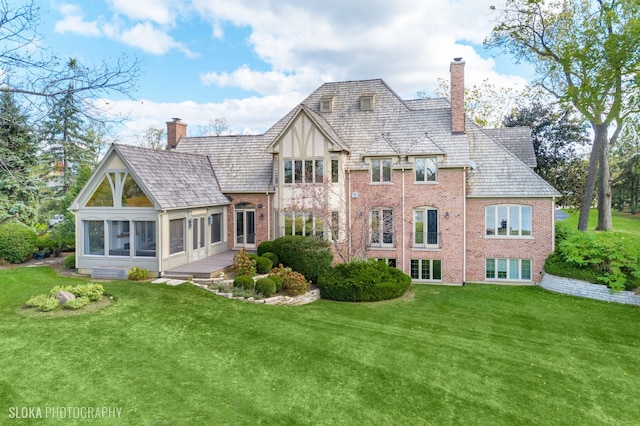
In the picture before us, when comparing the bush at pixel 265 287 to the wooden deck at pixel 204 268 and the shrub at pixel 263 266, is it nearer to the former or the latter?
the shrub at pixel 263 266

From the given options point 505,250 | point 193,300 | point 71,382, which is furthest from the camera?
point 505,250

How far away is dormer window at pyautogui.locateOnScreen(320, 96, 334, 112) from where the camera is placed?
24.3 m

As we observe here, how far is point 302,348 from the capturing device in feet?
36.0

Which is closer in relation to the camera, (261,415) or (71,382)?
(261,415)

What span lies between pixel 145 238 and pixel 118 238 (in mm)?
1453

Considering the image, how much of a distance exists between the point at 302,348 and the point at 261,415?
3.23 meters

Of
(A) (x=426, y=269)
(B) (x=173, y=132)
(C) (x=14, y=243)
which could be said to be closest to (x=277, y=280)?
(A) (x=426, y=269)

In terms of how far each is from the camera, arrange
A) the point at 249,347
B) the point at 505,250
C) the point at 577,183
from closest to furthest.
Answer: the point at 249,347, the point at 505,250, the point at 577,183

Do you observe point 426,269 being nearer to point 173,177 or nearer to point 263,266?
point 263,266

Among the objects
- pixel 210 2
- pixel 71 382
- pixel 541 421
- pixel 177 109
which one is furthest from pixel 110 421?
pixel 177 109

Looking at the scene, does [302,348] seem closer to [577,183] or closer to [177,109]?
[177,109]

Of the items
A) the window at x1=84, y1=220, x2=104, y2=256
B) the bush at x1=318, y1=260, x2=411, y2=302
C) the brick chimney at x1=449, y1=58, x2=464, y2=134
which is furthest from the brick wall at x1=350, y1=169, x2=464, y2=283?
the window at x1=84, y1=220, x2=104, y2=256

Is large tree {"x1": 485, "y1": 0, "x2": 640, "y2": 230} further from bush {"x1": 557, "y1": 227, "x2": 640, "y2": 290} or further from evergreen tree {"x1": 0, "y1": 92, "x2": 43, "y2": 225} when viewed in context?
evergreen tree {"x1": 0, "y1": 92, "x2": 43, "y2": 225}

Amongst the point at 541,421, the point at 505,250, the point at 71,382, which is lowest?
the point at 541,421
